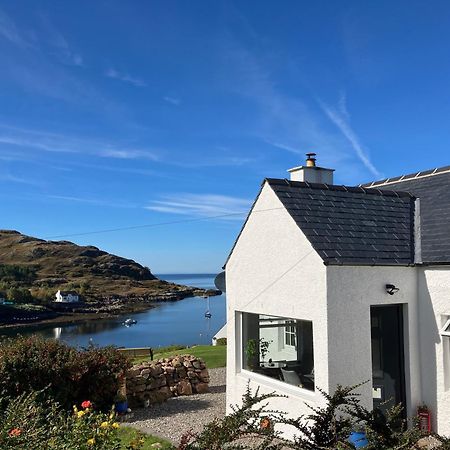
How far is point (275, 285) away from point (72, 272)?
481ft

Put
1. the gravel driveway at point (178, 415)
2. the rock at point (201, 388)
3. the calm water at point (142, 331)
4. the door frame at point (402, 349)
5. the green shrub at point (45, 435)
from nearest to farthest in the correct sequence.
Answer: the green shrub at point (45, 435) < the door frame at point (402, 349) < the gravel driveway at point (178, 415) < the rock at point (201, 388) < the calm water at point (142, 331)

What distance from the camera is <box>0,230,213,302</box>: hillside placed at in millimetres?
126938

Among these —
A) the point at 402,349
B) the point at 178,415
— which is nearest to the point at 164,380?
the point at 178,415

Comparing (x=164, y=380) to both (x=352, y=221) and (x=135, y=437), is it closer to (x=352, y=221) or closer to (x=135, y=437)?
(x=135, y=437)

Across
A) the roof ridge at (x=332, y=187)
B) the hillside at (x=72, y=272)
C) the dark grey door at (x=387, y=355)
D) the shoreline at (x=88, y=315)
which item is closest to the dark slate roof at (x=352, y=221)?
the roof ridge at (x=332, y=187)

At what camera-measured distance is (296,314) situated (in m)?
9.46

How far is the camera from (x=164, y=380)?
14.0 m

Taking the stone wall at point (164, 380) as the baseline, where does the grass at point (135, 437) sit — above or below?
below

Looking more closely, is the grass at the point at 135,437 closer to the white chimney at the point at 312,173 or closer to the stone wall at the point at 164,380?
the stone wall at the point at 164,380

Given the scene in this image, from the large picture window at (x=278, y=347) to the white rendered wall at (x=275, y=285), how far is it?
0.87ft

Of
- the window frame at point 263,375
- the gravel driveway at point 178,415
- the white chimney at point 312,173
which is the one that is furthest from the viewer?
the white chimney at point 312,173

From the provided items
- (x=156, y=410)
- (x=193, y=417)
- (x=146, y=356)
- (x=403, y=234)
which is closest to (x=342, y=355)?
(x=403, y=234)

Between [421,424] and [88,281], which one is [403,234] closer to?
[421,424]

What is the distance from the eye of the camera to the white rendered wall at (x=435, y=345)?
9.10 meters
